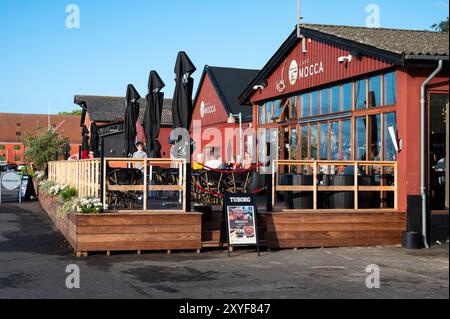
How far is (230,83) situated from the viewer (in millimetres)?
36688

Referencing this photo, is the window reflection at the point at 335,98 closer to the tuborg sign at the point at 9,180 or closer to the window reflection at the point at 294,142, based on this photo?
the window reflection at the point at 294,142

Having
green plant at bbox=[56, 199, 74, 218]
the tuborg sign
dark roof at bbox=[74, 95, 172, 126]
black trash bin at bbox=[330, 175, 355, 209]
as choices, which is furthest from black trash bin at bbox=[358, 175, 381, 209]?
dark roof at bbox=[74, 95, 172, 126]

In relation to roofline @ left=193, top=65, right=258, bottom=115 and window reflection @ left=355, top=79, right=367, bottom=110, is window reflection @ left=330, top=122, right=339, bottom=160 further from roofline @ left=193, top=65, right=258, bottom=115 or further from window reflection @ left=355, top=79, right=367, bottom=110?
roofline @ left=193, top=65, right=258, bottom=115

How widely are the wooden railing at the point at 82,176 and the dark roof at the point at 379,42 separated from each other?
246 inches

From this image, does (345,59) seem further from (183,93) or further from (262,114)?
(262,114)

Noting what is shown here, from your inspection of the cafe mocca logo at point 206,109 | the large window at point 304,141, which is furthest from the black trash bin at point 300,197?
the cafe mocca logo at point 206,109

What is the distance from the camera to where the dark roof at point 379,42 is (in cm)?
1273

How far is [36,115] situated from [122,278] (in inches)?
4131

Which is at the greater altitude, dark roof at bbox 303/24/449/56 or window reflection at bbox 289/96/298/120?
dark roof at bbox 303/24/449/56

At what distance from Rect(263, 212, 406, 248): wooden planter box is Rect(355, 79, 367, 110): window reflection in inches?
122

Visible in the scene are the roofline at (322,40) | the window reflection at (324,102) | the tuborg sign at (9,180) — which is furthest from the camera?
the tuborg sign at (9,180)

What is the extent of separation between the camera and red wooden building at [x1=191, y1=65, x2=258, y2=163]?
1160 inches

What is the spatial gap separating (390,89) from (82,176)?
717cm
